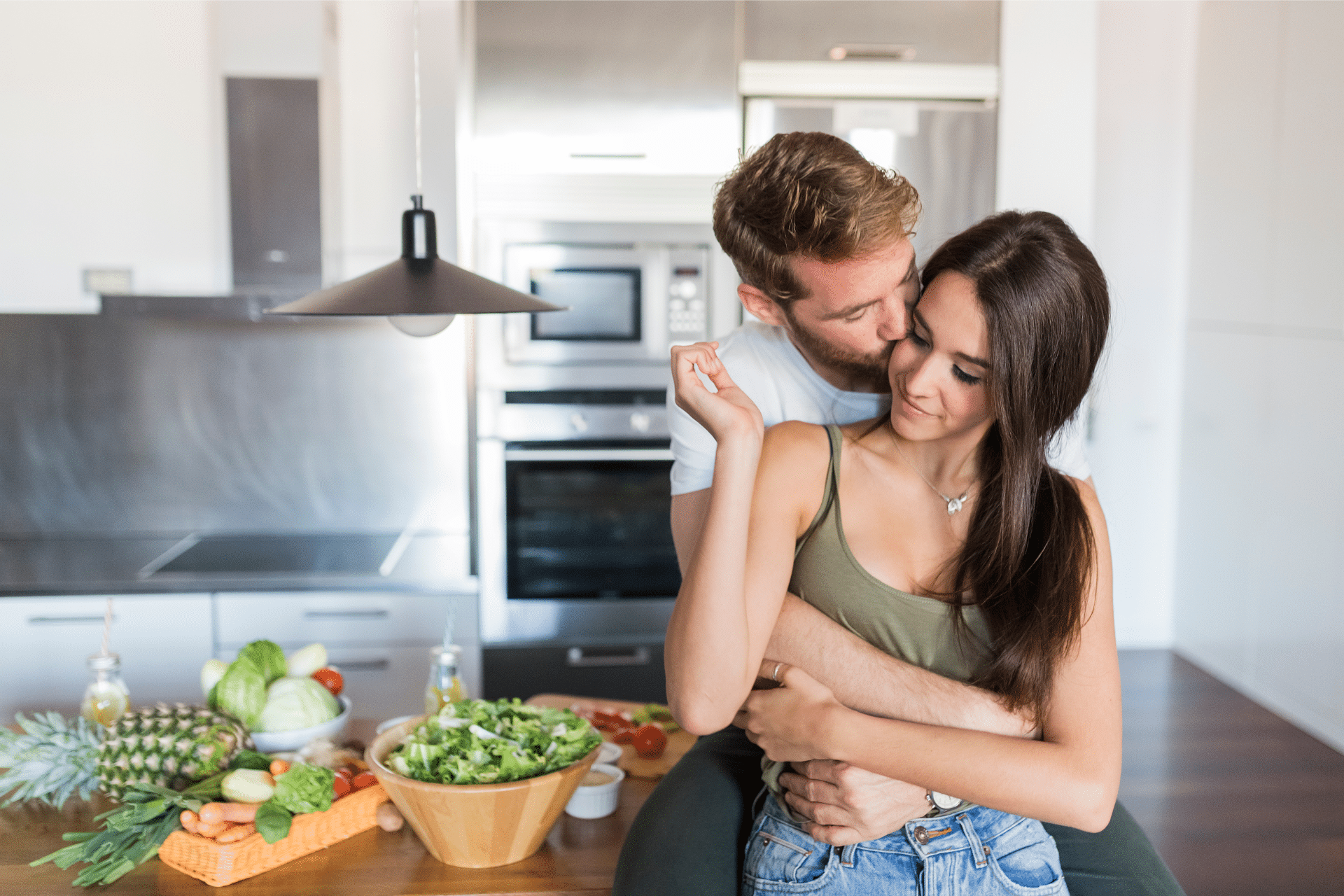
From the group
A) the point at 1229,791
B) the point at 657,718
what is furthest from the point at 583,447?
the point at 1229,791

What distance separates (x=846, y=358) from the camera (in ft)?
5.21

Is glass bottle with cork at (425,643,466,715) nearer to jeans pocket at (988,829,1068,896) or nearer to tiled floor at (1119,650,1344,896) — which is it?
jeans pocket at (988,829,1068,896)

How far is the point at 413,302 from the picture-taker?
1.41m

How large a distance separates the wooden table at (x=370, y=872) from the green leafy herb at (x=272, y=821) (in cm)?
6

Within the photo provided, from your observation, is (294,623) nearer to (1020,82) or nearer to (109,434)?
(109,434)

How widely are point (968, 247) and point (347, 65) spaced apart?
81.5 inches

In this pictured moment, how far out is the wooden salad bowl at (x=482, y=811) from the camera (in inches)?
54.7

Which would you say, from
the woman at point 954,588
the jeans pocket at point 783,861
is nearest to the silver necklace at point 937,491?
the woman at point 954,588

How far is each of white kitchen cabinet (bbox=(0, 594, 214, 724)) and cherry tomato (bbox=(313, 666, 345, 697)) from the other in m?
1.18

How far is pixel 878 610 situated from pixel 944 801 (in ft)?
0.84

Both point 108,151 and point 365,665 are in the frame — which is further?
point 365,665

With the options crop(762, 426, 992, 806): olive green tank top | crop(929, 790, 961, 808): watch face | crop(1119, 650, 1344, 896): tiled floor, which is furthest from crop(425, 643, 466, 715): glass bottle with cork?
crop(1119, 650, 1344, 896): tiled floor

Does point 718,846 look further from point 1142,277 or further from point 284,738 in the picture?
point 1142,277

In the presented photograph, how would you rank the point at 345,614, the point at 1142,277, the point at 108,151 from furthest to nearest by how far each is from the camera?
1. the point at 1142,277
2. the point at 345,614
3. the point at 108,151
